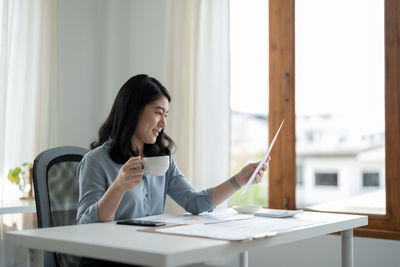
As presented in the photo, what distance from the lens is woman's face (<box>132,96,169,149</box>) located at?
181 cm

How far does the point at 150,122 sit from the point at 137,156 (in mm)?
162

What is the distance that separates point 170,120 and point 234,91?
447 millimetres

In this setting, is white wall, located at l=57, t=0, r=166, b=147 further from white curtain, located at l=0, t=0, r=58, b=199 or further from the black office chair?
the black office chair

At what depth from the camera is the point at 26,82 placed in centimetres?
289

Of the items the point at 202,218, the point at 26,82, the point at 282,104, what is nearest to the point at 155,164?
the point at 202,218

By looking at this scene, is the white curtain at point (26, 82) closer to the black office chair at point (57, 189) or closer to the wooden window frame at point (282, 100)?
the black office chair at point (57, 189)

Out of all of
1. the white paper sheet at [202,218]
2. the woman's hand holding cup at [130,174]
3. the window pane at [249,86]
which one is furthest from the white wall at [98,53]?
the woman's hand holding cup at [130,174]

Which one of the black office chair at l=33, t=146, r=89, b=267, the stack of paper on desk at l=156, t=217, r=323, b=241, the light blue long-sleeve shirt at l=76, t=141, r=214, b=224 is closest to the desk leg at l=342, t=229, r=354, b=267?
the stack of paper on desk at l=156, t=217, r=323, b=241

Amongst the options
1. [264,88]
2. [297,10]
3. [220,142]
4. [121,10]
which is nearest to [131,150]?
[220,142]

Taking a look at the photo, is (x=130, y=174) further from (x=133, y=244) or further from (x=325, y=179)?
(x=325, y=179)

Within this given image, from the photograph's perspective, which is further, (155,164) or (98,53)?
(98,53)

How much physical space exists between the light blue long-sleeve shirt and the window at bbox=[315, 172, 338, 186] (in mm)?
1070

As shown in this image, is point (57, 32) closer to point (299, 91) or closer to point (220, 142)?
point (220, 142)

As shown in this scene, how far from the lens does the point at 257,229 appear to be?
1.26 meters
